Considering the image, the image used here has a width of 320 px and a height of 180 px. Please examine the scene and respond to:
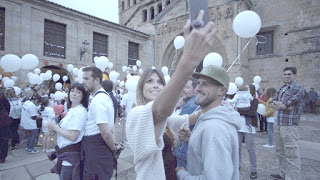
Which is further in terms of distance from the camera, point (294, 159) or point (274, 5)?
point (274, 5)

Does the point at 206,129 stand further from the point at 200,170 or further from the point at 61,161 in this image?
the point at 61,161

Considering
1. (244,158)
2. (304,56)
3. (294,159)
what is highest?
(304,56)

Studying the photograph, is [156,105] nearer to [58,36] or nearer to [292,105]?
[292,105]

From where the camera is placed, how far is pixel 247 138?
3.54 m

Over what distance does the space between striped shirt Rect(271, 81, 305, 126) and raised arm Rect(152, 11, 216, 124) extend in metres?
3.28

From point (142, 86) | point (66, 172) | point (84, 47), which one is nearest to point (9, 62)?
point (66, 172)

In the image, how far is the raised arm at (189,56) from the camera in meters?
0.71

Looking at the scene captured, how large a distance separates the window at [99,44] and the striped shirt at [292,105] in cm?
1428

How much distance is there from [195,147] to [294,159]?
9.75 feet

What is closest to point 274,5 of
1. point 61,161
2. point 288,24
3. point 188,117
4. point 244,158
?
point 288,24

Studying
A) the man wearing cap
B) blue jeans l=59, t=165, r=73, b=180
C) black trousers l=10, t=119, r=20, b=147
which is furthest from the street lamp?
the man wearing cap

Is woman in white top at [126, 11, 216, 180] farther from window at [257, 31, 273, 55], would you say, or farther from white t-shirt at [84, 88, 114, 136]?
window at [257, 31, 273, 55]

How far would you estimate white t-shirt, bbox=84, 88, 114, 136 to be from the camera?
2078mm

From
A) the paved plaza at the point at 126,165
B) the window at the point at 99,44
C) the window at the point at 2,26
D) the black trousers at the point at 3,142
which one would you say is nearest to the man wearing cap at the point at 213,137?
the paved plaza at the point at 126,165
